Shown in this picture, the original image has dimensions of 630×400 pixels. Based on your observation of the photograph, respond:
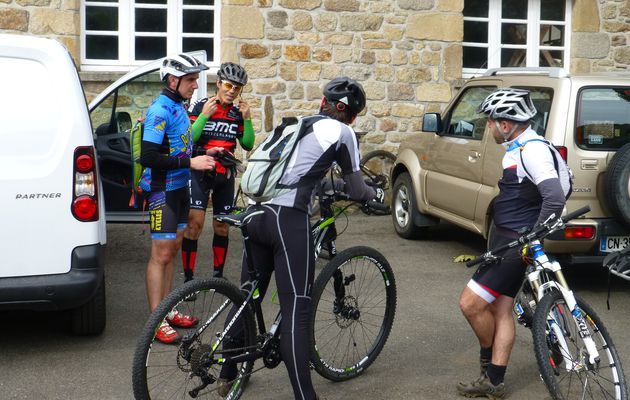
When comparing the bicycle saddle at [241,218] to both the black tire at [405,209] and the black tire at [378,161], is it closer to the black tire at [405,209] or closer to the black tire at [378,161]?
the black tire at [405,209]

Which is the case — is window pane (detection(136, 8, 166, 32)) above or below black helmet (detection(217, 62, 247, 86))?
above

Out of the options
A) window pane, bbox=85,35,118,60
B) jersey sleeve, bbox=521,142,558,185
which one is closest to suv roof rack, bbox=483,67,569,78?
jersey sleeve, bbox=521,142,558,185

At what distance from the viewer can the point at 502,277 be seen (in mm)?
5211

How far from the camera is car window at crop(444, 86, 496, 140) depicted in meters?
8.84

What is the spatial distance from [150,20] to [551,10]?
5.55 m

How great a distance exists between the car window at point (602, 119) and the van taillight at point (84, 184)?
3.71 metres

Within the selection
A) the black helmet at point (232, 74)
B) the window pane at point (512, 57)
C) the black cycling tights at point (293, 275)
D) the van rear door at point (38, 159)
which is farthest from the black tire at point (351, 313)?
the window pane at point (512, 57)

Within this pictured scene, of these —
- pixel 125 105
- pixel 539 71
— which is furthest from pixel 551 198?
pixel 125 105

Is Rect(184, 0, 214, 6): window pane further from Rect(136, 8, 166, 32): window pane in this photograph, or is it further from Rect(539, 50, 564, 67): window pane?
Rect(539, 50, 564, 67): window pane

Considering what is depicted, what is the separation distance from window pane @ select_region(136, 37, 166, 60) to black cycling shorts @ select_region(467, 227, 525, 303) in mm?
8123

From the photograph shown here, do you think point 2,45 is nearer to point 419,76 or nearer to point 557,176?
point 557,176

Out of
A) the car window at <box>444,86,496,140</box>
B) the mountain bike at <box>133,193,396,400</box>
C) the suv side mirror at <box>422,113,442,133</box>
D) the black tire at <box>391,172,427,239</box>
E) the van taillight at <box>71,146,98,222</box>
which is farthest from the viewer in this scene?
the black tire at <box>391,172,427,239</box>

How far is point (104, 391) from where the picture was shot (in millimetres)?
5434

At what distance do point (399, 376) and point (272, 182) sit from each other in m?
1.63
